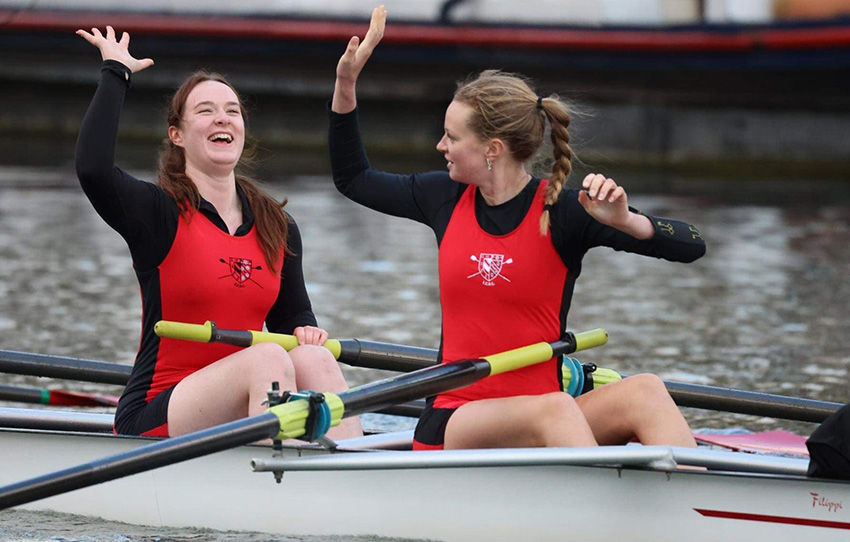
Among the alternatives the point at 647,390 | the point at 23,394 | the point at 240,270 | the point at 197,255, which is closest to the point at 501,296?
the point at 647,390

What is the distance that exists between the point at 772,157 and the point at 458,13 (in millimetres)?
3835

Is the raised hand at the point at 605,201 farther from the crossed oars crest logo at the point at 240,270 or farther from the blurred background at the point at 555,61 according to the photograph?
the blurred background at the point at 555,61

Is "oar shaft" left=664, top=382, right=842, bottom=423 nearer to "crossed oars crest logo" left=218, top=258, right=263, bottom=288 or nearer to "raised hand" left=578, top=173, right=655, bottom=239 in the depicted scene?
"raised hand" left=578, top=173, right=655, bottom=239

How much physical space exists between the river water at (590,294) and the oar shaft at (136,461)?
0.60m

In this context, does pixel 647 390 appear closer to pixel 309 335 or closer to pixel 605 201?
pixel 605 201

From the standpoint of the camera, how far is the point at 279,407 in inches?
147

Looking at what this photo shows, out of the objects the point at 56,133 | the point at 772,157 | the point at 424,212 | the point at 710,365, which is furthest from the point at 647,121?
the point at 424,212

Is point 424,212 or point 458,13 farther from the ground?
point 458,13

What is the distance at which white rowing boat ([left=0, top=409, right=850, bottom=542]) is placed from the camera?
3672 millimetres

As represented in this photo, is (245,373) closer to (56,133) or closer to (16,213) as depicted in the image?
(16,213)

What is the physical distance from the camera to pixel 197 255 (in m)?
4.22

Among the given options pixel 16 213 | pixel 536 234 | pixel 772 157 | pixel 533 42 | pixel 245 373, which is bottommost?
pixel 245 373

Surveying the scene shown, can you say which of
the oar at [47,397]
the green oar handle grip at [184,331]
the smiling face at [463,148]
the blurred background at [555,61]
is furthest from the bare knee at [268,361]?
the blurred background at [555,61]

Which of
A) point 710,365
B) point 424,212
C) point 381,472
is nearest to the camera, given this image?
point 381,472
